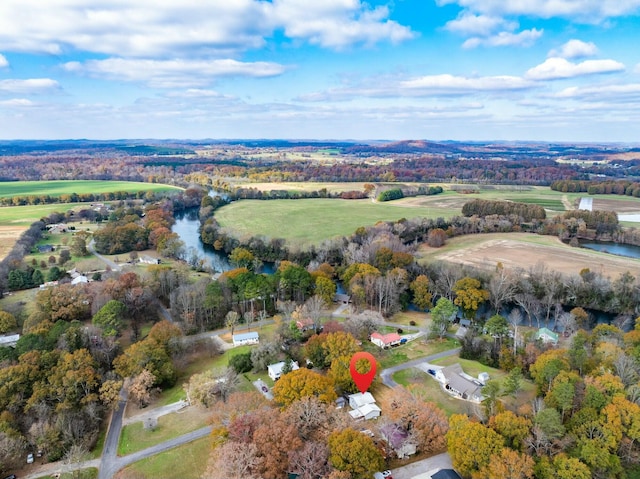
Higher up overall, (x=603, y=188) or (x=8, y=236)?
(x=603, y=188)

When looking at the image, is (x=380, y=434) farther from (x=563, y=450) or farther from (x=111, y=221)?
(x=111, y=221)

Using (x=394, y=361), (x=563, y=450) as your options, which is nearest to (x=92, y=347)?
(x=394, y=361)

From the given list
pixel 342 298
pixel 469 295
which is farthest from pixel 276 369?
pixel 469 295

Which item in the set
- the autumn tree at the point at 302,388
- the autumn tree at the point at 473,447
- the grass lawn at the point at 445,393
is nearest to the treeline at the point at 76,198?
the autumn tree at the point at 302,388

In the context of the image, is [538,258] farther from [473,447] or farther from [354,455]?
[354,455]

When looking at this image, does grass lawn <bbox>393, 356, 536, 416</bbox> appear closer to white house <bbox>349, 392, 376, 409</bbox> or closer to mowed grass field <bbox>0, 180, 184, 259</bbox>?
white house <bbox>349, 392, 376, 409</bbox>
